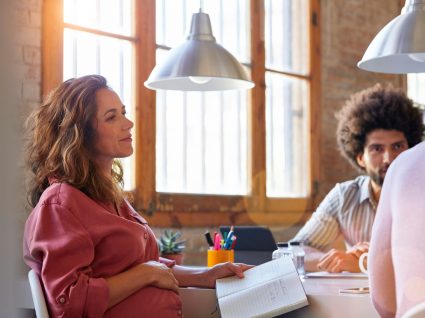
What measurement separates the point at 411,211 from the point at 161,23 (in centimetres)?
351

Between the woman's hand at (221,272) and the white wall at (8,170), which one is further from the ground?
the white wall at (8,170)

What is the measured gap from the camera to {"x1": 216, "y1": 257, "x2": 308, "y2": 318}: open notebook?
5.85 feet

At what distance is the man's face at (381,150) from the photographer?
3.44 metres

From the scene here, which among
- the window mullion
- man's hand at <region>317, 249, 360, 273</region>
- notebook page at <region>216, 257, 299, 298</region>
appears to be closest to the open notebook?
notebook page at <region>216, 257, 299, 298</region>

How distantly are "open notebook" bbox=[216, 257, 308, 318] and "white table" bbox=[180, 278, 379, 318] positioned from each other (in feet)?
0.18

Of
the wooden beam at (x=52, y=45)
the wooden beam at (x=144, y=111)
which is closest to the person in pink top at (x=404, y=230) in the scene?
the wooden beam at (x=52, y=45)

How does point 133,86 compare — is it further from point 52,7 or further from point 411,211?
point 411,211

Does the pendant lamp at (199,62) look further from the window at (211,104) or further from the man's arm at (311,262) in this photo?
the window at (211,104)

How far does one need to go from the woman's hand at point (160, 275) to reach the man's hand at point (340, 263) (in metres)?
0.85

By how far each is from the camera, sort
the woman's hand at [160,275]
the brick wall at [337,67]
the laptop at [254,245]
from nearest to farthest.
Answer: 1. the woman's hand at [160,275]
2. the laptop at [254,245]
3. the brick wall at [337,67]

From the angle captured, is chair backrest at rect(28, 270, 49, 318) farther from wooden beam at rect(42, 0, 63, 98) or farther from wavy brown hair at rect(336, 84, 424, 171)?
wavy brown hair at rect(336, 84, 424, 171)

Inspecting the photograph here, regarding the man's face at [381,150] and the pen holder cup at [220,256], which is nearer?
the pen holder cup at [220,256]

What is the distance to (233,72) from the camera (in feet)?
9.37

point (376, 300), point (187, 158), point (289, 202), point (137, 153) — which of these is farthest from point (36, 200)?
point (289, 202)
